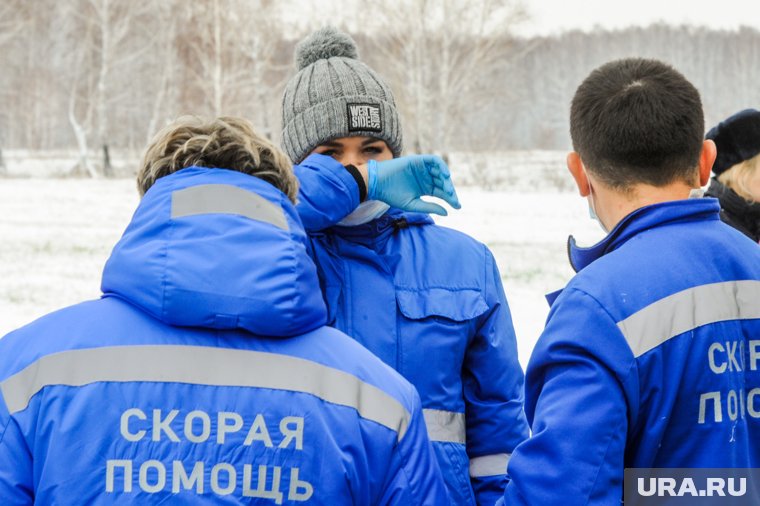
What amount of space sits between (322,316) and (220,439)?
23cm

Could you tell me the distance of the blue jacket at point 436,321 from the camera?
189 cm

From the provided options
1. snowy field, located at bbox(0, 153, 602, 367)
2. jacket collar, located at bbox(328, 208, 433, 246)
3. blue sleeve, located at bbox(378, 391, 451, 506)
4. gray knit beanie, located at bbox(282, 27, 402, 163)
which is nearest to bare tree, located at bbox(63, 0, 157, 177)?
snowy field, located at bbox(0, 153, 602, 367)

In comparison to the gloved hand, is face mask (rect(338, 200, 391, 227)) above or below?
below

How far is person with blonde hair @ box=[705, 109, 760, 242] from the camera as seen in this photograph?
3.16 meters

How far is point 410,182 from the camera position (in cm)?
204

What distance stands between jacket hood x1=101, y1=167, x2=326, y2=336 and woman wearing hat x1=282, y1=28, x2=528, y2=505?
0.60 meters

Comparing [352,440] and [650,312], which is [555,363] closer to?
[650,312]

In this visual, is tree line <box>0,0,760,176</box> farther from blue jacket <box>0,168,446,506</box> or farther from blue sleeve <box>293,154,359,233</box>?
blue jacket <box>0,168,446,506</box>

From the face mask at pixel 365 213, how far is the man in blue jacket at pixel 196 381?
0.70 metres

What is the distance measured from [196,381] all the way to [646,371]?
668 mm

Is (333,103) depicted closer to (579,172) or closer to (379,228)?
(379,228)

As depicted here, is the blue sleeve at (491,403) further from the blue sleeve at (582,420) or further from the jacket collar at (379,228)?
the blue sleeve at (582,420)

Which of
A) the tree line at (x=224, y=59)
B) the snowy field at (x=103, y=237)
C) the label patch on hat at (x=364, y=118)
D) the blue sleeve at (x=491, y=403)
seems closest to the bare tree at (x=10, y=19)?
the tree line at (x=224, y=59)

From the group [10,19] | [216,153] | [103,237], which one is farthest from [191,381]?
[10,19]
